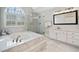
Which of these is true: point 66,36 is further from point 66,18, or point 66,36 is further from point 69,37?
point 66,18

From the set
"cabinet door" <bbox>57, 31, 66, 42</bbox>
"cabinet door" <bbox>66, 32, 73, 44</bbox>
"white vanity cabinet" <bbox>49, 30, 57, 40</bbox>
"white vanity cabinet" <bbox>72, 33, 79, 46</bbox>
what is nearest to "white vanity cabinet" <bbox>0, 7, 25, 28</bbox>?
"white vanity cabinet" <bbox>49, 30, 57, 40</bbox>

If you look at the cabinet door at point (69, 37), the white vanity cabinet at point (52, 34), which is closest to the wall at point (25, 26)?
the white vanity cabinet at point (52, 34)

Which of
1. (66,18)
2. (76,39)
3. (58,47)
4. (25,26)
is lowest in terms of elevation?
(58,47)

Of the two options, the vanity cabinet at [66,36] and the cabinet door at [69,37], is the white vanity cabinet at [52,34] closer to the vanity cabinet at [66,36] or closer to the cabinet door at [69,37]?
the vanity cabinet at [66,36]

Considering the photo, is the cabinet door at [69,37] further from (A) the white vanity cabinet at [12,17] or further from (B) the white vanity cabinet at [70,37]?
(A) the white vanity cabinet at [12,17]

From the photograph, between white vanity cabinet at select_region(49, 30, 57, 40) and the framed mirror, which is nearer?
the framed mirror

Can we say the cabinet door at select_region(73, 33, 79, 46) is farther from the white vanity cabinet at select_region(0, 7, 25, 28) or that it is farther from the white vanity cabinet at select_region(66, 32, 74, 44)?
the white vanity cabinet at select_region(0, 7, 25, 28)

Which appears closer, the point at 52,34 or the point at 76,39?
the point at 76,39

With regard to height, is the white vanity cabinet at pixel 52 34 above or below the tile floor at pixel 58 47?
above

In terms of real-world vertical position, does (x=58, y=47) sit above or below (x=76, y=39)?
below

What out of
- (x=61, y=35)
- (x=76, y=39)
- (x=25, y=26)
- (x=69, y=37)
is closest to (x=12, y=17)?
(x=25, y=26)

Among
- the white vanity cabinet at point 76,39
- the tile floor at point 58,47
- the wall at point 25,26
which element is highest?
the wall at point 25,26

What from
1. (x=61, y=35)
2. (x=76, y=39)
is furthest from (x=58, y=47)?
(x=76, y=39)

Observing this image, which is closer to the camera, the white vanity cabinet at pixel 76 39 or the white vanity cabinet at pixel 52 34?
the white vanity cabinet at pixel 76 39
